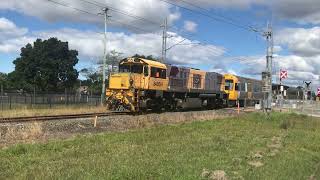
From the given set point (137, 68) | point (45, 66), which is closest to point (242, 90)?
point (137, 68)

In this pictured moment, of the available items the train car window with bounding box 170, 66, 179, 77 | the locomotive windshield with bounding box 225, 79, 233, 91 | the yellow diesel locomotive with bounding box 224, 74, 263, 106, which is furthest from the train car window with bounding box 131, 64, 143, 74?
the locomotive windshield with bounding box 225, 79, 233, 91

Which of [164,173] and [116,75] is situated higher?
[116,75]

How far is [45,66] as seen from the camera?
3765 inches

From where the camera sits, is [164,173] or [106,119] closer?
[164,173]

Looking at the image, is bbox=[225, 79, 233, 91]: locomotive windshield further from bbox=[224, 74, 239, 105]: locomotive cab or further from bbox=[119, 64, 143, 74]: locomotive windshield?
bbox=[119, 64, 143, 74]: locomotive windshield

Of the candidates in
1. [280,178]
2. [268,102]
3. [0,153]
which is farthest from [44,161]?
[268,102]

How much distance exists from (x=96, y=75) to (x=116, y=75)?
295ft

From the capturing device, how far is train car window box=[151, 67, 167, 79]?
117 ft

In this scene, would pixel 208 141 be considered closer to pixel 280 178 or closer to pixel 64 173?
pixel 280 178

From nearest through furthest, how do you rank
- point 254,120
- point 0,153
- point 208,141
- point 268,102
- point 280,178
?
point 280,178 → point 0,153 → point 208,141 → point 254,120 → point 268,102

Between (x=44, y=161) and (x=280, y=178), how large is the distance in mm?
6222

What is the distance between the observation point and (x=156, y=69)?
1421 inches

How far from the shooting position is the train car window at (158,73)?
3566cm

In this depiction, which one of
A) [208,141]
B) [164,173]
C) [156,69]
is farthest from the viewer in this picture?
[156,69]
